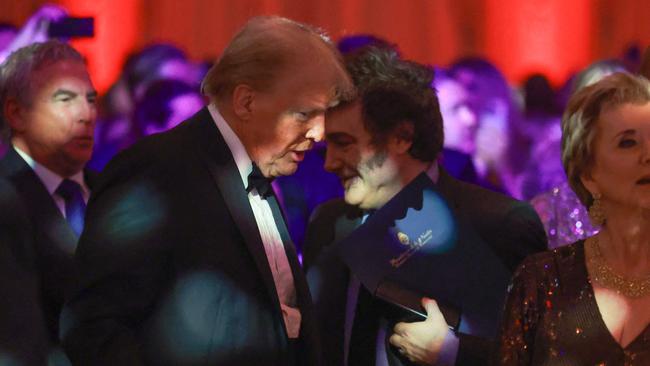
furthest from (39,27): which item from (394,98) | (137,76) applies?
(394,98)

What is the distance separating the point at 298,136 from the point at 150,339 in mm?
574

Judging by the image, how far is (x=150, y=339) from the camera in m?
2.73

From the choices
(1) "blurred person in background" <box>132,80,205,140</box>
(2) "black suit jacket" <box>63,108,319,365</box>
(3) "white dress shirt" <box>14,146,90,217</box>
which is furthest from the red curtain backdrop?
(2) "black suit jacket" <box>63,108,319,365</box>

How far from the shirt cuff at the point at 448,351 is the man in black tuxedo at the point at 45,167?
0.97 meters

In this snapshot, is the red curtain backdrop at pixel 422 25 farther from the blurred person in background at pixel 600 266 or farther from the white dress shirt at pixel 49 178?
the blurred person in background at pixel 600 266

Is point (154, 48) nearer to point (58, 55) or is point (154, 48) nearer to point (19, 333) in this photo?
point (58, 55)

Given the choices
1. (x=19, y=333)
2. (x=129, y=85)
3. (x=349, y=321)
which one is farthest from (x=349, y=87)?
(x=129, y=85)

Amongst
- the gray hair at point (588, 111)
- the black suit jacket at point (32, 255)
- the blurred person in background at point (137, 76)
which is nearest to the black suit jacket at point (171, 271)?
the black suit jacket at point (32, 255)

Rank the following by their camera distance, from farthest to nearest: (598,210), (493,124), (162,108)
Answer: (493,124)
(162,108)
(598,210)

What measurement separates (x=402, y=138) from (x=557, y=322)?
0.96 m

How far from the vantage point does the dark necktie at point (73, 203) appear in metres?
3.58

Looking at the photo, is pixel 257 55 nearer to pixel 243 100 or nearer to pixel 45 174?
pixel 243 100

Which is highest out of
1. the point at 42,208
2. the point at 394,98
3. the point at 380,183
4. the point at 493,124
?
the point at 394,98

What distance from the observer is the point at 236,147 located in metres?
2.92
